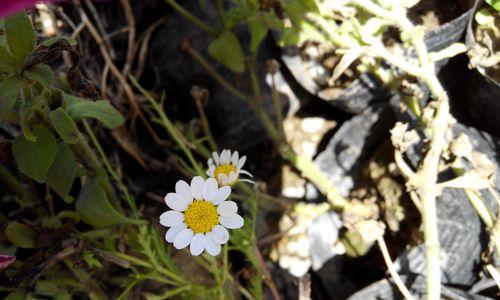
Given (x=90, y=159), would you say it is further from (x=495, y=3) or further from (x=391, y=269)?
(x=495, y=3)

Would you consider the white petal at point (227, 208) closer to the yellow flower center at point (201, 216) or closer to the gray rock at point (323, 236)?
the yellow flower center at point (201, 216)

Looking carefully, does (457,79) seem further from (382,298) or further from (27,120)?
(27,120)

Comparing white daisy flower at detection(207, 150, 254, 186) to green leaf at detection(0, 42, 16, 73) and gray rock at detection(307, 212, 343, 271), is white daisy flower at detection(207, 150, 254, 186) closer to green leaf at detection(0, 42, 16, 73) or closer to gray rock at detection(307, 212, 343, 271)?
green leaf at detection(0, 42, 16, 73)

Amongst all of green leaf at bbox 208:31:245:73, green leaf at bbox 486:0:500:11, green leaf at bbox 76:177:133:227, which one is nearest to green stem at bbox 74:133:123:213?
green leaf at bbox 76:177:133:227

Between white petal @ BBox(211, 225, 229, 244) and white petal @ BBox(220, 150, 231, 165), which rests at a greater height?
white petal @ BBox(220, 150, 231, 165)

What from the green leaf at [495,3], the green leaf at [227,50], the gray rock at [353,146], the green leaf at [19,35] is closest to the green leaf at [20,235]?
the green leaf at [19,35]

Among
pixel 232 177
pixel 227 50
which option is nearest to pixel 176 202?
pixel 232 177
